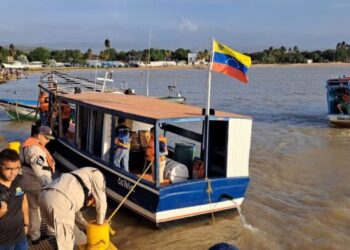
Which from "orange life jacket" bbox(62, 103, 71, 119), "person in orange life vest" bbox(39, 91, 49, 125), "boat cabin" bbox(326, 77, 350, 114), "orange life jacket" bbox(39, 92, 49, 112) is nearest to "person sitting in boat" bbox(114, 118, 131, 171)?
"orange life jacket" bbox(62, 103, 71, 119)

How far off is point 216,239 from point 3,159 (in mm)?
5046

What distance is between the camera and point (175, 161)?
910cm

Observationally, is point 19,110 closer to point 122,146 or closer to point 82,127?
point 82,127

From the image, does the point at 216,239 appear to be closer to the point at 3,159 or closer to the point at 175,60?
the point at 3,159

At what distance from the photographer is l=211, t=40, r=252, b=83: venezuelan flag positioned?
794 centimetres

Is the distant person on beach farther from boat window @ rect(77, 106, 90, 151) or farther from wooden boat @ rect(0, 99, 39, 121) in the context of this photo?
wooden boat @ rect(0, 99, 39, 121)

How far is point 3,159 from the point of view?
166 inches

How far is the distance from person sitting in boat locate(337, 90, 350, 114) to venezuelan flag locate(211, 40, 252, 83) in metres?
15.6

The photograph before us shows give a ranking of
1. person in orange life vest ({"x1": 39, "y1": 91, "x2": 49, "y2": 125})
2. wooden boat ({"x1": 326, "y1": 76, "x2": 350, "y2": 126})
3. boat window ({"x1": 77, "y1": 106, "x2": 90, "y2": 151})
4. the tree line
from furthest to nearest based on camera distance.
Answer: the tree line, wooden boat ({"x1": 326, "y1": 76, "x2": 350, "y2": 126}), person in orange life vest ({"x1": 39, "y1": 91, "x2": 49, "y2": 125}), boat window ({"x1": 77, "y1": 106, "x2": 90, "y2": 151})

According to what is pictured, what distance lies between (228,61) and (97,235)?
384 cm

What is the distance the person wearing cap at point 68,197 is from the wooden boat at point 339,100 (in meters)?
18.4

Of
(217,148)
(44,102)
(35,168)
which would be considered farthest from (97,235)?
(44,102)

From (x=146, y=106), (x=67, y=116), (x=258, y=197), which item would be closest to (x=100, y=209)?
(x=146, y=106)

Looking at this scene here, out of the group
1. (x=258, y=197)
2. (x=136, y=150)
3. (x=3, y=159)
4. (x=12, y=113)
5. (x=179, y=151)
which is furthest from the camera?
(x=12, y=113)
